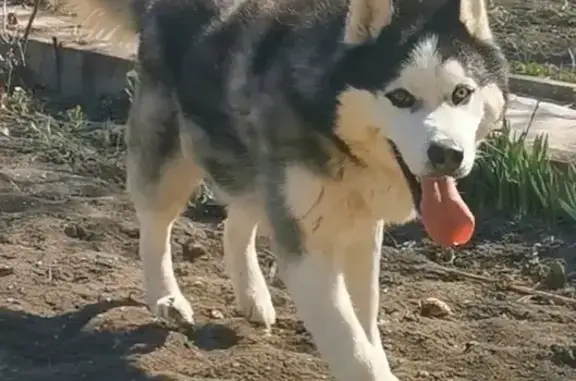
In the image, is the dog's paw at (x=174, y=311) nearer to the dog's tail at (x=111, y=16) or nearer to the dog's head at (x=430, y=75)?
the dog's tail at (x=111, y=16)

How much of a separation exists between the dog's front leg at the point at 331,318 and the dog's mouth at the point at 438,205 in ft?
1.18

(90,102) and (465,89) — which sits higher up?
(465,89)

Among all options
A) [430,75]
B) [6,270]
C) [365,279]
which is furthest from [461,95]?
[6,270]

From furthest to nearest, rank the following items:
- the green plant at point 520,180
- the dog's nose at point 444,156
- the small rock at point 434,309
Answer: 1. the green plant at point 520,180
2. the small rock at point 434,309
3. the dog's nose at point 444,156

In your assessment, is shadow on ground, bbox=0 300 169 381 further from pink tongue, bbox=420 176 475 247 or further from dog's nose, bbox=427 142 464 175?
dog's nose, bbox=427 142 464 175

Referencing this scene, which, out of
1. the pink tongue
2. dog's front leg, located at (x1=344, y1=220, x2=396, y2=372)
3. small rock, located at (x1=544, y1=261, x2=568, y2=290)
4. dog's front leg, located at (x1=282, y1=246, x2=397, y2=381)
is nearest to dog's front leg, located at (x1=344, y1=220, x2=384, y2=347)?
dog's front leg, located at (x1=344, y1=220, x2=396, y2=372)

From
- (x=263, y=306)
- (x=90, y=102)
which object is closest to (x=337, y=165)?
(x=263, y=306)

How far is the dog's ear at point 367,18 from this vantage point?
3.80m

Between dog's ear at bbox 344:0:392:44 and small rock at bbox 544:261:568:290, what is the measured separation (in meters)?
1.84

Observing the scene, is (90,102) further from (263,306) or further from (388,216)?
(388,216)

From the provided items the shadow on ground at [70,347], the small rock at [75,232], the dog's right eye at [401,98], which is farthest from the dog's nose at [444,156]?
the small rock at [75,232]

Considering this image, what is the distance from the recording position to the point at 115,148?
6688mm

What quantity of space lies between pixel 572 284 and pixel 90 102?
129 inches

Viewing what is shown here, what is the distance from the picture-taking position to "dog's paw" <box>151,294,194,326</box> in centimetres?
481
